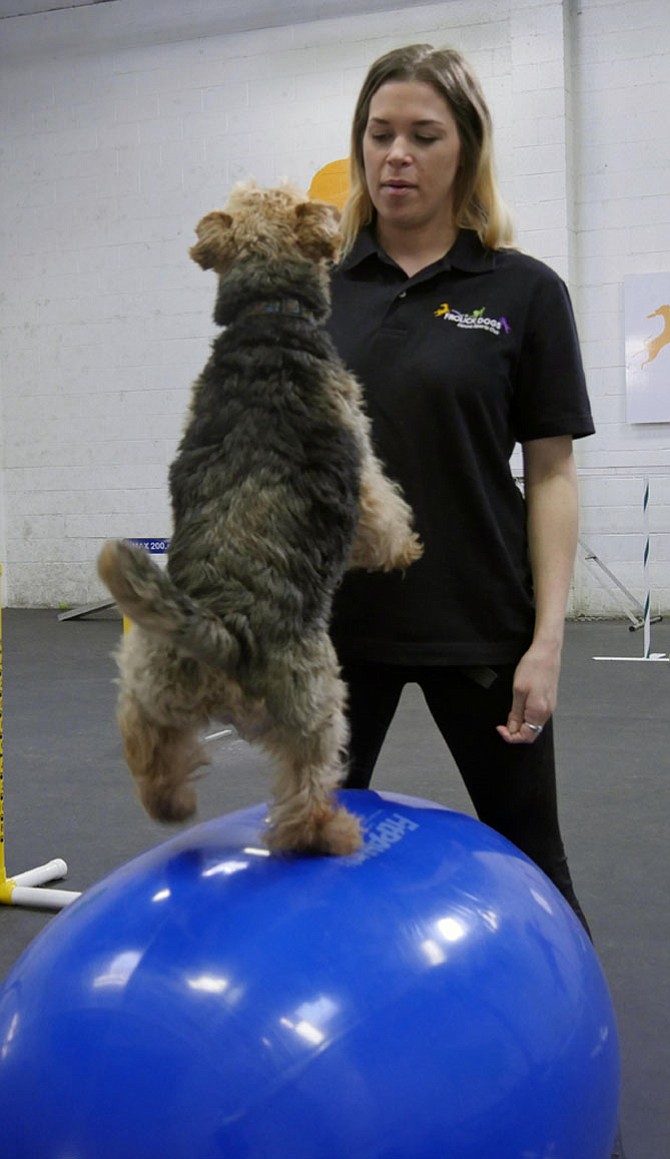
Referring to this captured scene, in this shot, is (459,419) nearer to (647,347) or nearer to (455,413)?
(455,413)

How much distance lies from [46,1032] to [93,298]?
9759mm

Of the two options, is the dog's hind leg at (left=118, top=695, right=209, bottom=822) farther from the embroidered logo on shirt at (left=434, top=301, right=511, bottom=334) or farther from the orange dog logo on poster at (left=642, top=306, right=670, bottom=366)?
the orange dog logo on poster at (left=642, top=306, right=670, bottom=366)

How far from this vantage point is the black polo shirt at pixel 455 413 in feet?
5.90

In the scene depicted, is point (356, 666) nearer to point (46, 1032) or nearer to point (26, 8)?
point (46, 1032)

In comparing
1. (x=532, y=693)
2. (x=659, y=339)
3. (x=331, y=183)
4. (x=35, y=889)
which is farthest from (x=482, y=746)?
(x=659, y=339)

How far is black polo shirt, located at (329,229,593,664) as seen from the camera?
5.90 ft

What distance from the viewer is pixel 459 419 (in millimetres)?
1803

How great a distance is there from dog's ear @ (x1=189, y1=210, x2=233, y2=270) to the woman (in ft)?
1.05

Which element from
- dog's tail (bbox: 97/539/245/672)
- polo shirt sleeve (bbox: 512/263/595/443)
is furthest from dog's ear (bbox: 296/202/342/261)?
dog's tail (bbox: 97/539/245/672)

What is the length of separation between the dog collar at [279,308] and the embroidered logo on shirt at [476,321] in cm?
35

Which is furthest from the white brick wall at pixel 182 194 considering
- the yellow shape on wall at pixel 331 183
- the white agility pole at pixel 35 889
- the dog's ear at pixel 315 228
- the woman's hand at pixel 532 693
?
the dog's ear at pixel 315 228

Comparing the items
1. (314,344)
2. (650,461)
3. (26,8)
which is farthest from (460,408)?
(26,8)

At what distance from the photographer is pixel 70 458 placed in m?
10.7

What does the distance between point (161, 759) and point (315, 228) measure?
2.41 feet
